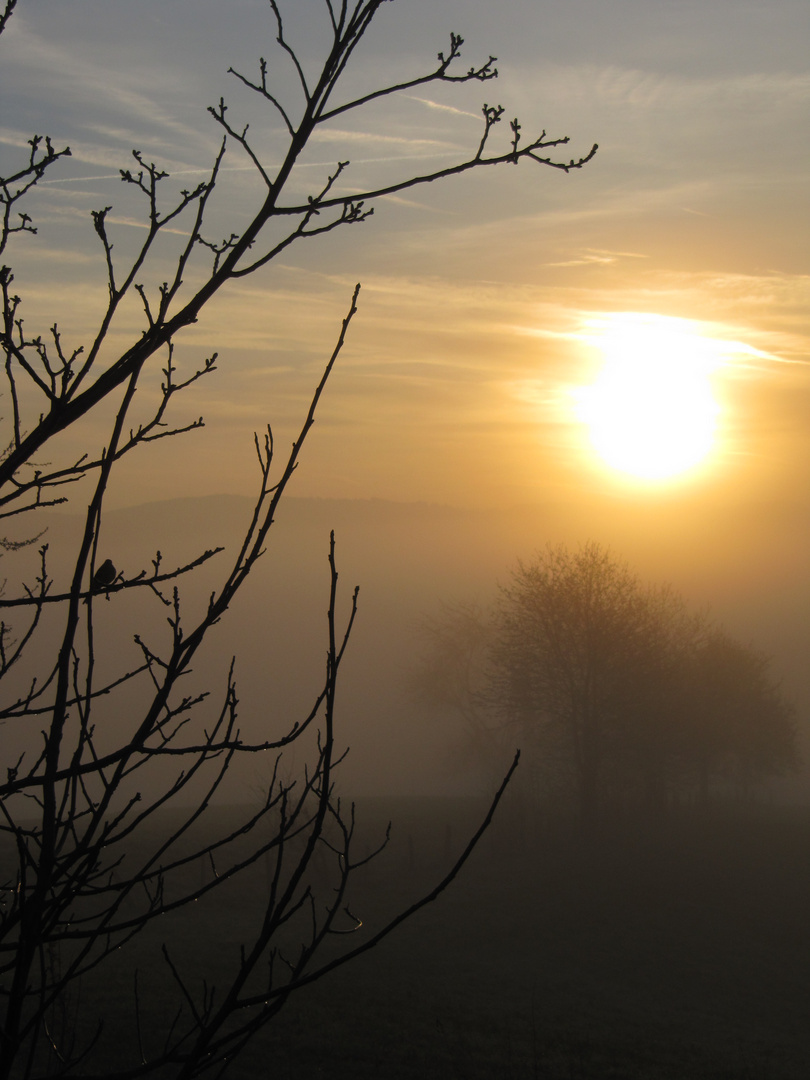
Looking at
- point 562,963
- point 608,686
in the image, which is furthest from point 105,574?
point 608,686

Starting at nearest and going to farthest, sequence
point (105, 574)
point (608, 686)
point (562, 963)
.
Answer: point (105, 574)
point (562, 963)
point (608, 686)

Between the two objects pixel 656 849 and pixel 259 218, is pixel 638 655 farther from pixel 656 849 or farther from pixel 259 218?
pixel 259 218

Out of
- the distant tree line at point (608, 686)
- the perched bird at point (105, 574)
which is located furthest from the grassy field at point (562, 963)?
the perched bird at point (105, 574)

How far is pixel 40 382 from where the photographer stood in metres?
1.89

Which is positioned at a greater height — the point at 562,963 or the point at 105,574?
the point at 105,574

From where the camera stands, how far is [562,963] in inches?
827

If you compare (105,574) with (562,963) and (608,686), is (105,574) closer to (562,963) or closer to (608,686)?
(562,963)

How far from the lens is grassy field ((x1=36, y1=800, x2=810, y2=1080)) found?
13.7 metres

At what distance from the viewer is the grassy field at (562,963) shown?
13656mm

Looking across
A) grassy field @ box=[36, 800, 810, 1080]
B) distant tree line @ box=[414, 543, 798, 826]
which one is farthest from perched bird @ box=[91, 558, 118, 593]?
distant tree line @ box=[414, 543, 798, 826]

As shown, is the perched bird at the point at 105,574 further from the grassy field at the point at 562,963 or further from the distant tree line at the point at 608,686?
the distant tree line at the point at 608,686

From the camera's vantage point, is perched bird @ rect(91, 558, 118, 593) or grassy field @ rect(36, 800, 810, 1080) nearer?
perched bird @ rect(91, 558, 118, 593)

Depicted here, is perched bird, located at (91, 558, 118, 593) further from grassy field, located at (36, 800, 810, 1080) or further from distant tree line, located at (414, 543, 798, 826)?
distant tree line, located at (414, 543, 798, 826)

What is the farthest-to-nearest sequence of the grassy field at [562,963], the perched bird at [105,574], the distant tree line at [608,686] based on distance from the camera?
the distant tree line at [608,686] → the grassy field at [562,963] → the perched bird at [105,574]
